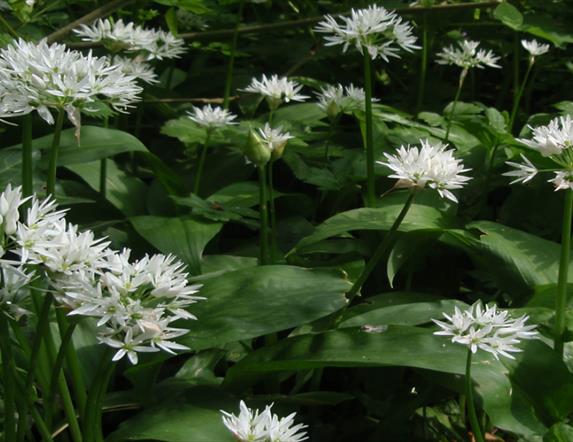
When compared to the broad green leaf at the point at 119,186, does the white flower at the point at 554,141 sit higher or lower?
higher

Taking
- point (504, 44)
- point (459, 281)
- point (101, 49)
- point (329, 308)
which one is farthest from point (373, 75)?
point (329, 308)

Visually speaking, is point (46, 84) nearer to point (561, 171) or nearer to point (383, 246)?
point (383, 246)

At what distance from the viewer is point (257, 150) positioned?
1.99 metres

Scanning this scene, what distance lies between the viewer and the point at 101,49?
3279 mm

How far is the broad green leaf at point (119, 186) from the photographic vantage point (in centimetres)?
260

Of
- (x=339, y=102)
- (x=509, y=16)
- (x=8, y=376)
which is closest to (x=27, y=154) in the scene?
(x=8, y=376)

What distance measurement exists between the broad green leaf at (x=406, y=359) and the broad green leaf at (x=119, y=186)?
0.97 m

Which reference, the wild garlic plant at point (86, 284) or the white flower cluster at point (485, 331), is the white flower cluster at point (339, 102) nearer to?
the white flower cluster at point (485, 331)

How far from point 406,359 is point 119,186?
53.1 inches

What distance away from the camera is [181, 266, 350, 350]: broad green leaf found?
5.30 feet

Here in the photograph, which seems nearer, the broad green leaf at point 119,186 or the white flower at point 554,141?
the white flower at point 554,141

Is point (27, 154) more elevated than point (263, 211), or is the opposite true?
point (27, 154)

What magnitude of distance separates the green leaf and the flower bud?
3.78 feet

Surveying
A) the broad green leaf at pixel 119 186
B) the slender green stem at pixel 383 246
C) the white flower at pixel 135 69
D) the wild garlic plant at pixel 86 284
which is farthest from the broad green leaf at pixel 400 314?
the white flower at pixel 135 69
